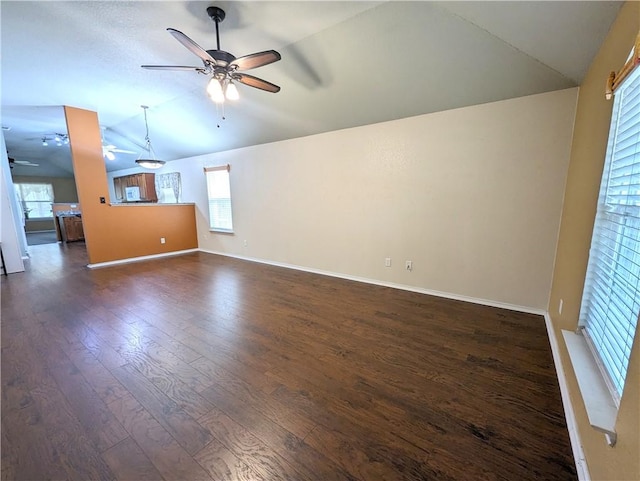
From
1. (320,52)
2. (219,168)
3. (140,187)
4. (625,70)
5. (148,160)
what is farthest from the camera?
(140,187)

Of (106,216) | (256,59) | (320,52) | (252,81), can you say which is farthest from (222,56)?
(106,216)

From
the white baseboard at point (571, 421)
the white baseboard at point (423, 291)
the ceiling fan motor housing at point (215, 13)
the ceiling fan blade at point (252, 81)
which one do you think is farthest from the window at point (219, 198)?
the white baseboard at point (571, 421)

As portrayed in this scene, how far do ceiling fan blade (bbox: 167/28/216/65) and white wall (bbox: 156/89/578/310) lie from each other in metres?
2.16

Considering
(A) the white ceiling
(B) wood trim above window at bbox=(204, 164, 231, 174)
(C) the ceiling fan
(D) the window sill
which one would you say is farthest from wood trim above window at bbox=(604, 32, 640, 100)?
(B) wood trim above window at bbox=(204, 164, 231, 174)

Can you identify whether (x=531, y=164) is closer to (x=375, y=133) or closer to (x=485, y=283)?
(x=485, y=283)

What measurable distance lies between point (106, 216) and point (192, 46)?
454 centimetres

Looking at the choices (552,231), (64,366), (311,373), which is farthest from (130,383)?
(552,231)

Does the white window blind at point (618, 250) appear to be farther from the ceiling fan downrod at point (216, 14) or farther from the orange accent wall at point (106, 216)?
the orange accent wall at point (106, 216)

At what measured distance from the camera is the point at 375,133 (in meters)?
3.56

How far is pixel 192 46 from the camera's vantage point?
6.29 ft

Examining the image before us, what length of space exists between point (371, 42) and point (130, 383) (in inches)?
136

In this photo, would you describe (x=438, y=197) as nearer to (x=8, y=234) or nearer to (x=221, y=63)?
(x=221, y=63)

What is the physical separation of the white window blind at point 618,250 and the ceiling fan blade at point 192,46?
8.13ft

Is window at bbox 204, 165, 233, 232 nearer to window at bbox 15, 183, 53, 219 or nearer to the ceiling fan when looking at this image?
the ceiling fan
